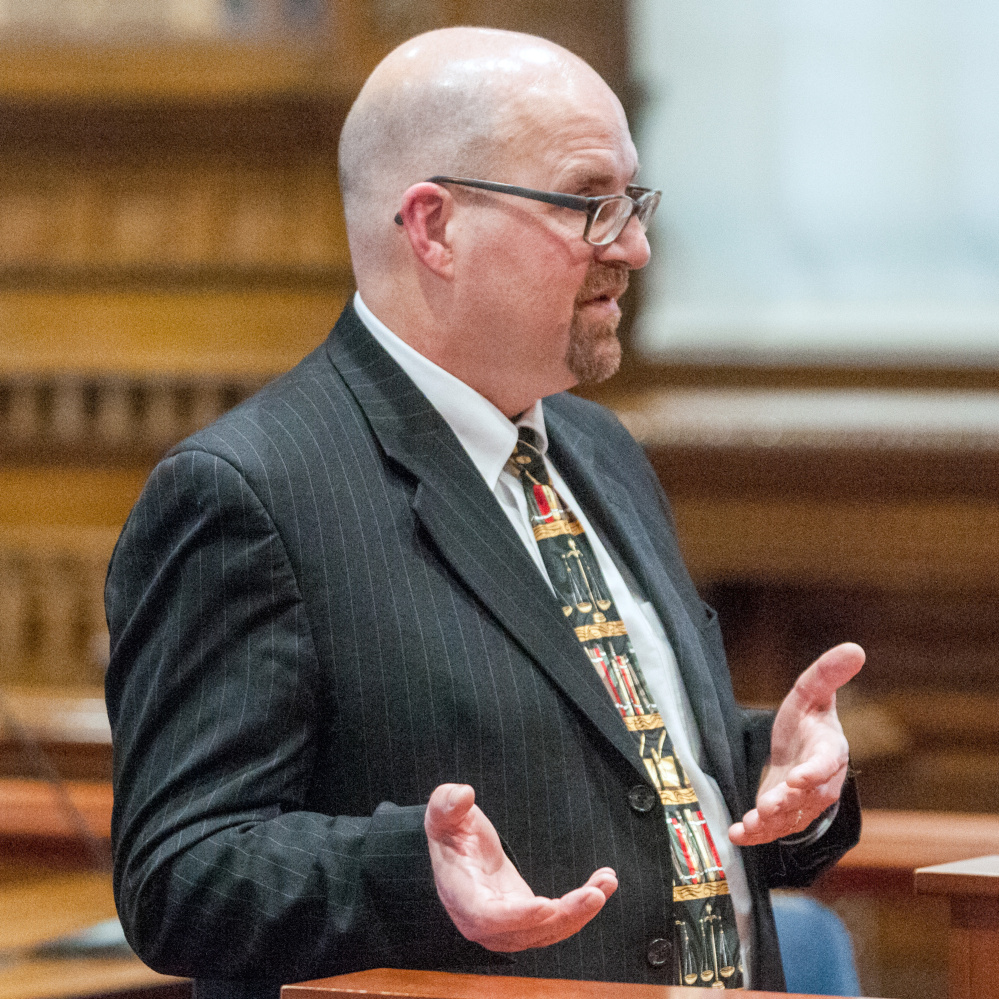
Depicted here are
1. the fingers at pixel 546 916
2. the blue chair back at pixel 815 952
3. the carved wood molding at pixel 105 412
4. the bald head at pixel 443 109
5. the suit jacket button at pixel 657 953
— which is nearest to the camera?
the fingers at pixel 546 916

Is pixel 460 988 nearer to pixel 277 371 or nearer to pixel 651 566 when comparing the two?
pixel 651 566

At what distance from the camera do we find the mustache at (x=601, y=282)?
1469 millimetres

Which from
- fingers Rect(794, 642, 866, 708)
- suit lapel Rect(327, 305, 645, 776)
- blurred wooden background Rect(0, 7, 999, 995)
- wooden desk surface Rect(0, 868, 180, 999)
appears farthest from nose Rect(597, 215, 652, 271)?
blurred wooden background Rect(0, 7, 999, 995)

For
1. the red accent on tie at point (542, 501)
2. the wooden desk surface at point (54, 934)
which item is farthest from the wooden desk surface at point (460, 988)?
the wooden desk surface at point (54, 934)

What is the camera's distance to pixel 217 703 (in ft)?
4.02

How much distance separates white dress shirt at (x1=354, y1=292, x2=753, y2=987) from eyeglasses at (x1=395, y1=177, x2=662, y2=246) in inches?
6.5

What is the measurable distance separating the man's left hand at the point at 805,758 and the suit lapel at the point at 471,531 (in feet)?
0.51

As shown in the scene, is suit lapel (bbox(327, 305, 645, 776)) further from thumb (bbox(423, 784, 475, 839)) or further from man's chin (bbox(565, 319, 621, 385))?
thumb (bbox(423, 784, 475, 839))

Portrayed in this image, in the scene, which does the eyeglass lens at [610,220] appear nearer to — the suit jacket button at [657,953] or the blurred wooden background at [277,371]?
the suit jacket button at [657,953]

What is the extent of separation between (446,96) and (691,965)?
0.90 metres

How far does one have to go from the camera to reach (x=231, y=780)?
1212mm

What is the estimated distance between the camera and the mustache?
1.47 m

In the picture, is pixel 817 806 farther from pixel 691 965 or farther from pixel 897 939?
pixel 897 939

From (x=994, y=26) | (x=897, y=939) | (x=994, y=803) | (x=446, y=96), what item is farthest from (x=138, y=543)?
(x=994, y=26)
